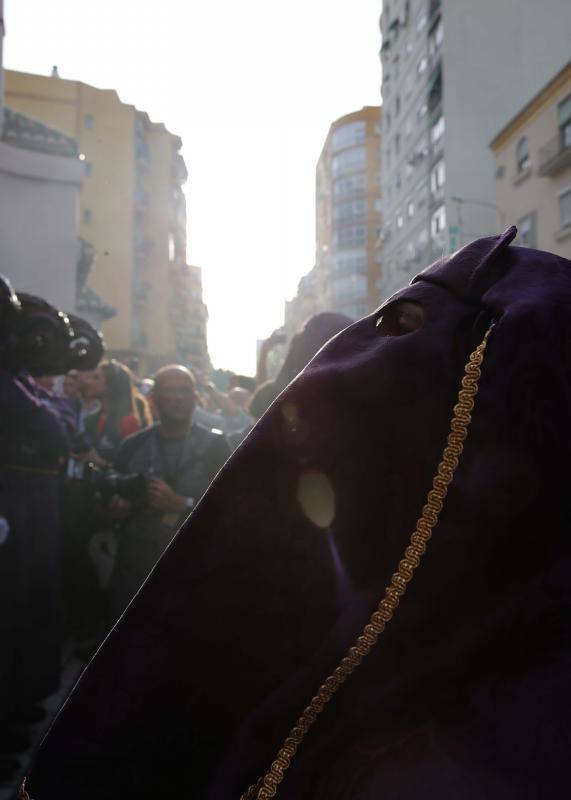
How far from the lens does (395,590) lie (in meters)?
0.87

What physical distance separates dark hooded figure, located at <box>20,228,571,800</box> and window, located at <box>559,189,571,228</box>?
19544 mm

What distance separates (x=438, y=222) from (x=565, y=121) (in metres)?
9.42

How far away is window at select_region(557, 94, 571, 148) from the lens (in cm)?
1834

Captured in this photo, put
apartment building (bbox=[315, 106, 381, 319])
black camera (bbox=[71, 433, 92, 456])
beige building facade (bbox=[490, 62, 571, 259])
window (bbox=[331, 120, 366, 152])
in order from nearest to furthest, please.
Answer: black camera (bbox=[71, 433, 92, 456]), beige building facade (bbox=[490, 62, 571, 259]), apartment building (bbox=[315, 106, 381, 319]), window (bbox=[331, 120, 366, 152])

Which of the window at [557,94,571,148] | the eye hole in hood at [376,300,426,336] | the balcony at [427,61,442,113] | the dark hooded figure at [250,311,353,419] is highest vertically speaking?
the balcony at [427,61,442,113]

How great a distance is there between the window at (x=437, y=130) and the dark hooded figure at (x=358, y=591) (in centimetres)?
2914

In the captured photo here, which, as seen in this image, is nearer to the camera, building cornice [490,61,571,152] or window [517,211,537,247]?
building cornice [490,61,571,152]

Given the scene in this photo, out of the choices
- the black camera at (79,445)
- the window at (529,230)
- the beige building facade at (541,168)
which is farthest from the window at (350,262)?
the black camera at (79,445)

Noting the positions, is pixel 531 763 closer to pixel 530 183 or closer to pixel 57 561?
pixel 57 561

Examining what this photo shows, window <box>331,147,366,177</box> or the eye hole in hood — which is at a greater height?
window <box>331,147,366,177</box>

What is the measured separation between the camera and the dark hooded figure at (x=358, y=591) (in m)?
0.86

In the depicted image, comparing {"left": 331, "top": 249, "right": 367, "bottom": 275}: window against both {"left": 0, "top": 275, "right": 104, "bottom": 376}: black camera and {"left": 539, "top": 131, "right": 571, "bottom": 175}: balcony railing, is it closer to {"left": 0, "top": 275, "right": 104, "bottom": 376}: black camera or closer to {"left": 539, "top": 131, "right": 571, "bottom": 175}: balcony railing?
{"left": 539, "top": 131, "right": 571, "bottom": 175}: balcony railing

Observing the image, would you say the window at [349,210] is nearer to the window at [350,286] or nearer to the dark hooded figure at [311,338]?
the window at [350,286]

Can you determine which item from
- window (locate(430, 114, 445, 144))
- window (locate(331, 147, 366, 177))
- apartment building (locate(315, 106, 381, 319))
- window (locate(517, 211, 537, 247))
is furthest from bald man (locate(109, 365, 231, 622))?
window (locate(331, 147, 366, 177))
